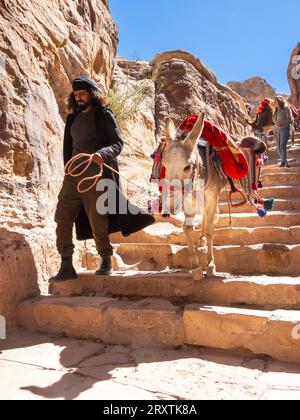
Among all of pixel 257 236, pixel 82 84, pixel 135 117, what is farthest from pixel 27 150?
pixel 135 117

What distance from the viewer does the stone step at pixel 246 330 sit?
8.70 ft

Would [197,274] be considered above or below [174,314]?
above

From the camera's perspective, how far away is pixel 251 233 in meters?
5.07

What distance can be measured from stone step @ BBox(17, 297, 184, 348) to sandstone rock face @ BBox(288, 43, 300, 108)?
27.6m

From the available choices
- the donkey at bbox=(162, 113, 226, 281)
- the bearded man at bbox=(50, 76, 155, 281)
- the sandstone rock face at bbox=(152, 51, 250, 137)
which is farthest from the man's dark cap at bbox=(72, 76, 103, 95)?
the sandstone rock face at bbox=(152, 51, 250, 137)

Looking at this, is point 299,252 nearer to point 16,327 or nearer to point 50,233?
point 50,233

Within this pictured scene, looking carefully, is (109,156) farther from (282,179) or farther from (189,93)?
(189,93)

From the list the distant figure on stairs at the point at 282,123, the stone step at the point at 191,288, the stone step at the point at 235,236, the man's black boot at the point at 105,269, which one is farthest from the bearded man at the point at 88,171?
the distant figure on stairs at the point at 282,123

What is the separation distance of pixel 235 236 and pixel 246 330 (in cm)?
241

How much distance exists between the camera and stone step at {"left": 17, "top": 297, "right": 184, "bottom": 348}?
303 centimetres

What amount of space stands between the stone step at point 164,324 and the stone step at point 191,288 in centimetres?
17

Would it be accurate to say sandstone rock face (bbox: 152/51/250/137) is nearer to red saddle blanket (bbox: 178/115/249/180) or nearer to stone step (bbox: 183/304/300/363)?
red saddle blanket (bbox: 178/115/249/180)

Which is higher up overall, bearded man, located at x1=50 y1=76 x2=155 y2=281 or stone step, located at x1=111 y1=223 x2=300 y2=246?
bearded man, located at x1=50 y1=76 x2=155 y2=281

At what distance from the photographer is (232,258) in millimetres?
4578
